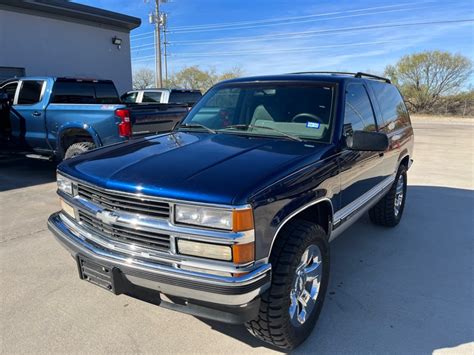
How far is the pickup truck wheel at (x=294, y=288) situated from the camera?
7.67 ft

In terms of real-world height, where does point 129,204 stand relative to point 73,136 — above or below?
above

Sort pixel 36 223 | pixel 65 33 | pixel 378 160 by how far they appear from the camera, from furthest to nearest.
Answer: pixel 65 33 < pixel 36 223 < pixel 378 160

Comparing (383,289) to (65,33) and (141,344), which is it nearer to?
(141,344)

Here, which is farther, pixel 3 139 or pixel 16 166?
pixel 16 166

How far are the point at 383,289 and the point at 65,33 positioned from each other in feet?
46.3

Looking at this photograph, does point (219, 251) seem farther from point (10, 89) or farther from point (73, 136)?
point (10, 89)

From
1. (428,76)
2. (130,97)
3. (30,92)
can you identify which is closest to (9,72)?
(130,97)

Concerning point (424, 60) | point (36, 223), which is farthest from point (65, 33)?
point (424, 60)

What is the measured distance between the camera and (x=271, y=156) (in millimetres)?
2705

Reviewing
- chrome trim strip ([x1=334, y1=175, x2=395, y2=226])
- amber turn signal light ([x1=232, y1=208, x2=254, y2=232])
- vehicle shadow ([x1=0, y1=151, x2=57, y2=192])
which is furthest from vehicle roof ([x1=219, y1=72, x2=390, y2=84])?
vehicle shadow ([x1=0, y1=151, x2=57, y2=192])

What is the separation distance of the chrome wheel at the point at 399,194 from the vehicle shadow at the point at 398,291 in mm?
238

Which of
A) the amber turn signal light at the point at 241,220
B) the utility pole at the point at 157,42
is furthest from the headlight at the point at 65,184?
the utility pole at the point at 157,42

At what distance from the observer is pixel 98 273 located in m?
2.44

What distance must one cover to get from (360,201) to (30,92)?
700 cm
